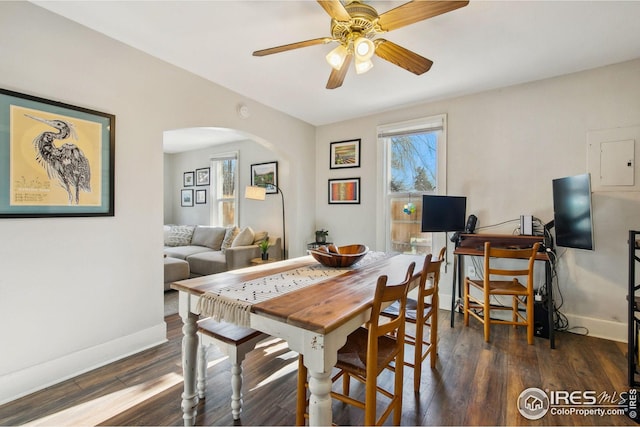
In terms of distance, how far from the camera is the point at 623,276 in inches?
102

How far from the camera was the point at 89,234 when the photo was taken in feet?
6.97

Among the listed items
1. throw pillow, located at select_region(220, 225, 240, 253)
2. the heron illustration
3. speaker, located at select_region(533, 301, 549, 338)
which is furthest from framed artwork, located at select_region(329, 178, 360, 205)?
the heron illustration

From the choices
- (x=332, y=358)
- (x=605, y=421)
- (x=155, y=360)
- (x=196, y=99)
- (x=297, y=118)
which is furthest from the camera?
(x=297, y=118)

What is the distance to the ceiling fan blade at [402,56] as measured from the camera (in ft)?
5.86

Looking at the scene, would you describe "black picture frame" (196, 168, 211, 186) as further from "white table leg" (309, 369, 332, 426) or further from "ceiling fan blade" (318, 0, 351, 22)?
"white table leg" (309, 369, 332, 426)

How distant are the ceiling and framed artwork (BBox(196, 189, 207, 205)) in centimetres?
333

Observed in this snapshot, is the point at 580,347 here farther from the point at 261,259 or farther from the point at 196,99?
the point at 196,99

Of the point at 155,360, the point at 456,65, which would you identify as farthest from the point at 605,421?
the point at 155,360

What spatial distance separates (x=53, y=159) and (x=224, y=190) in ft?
12.5

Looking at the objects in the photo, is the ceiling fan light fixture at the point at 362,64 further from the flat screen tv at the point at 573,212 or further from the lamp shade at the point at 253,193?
the lamp shade at the point at 253,193

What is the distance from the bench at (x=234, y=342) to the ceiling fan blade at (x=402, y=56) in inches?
73.4

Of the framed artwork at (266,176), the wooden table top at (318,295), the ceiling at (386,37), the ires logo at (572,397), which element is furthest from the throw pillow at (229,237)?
the ires logo at (572,397)

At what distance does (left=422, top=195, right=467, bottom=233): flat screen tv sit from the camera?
122 inches

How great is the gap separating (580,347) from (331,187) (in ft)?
10.5
